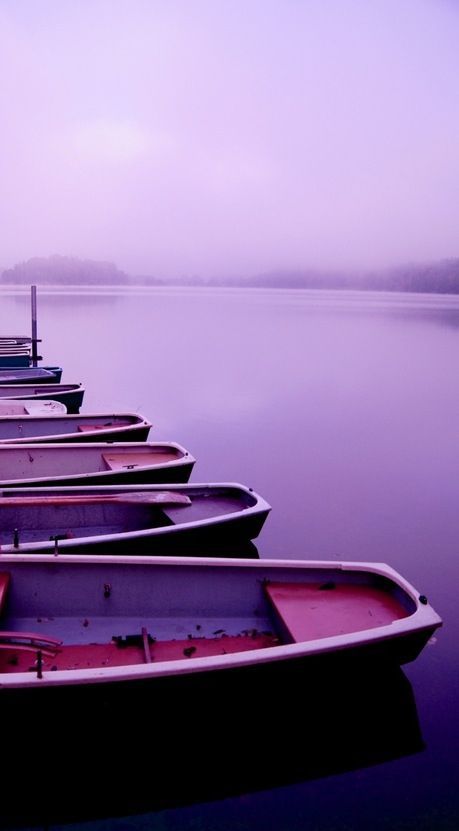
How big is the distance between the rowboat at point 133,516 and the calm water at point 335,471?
73.0 inches

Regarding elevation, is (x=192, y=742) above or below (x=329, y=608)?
below

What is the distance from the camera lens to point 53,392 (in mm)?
13195

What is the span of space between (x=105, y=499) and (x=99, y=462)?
208 centimetres

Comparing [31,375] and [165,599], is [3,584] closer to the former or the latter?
[165,599]

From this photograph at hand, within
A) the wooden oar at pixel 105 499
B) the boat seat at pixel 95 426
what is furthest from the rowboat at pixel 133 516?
the boat seat at pixel 95 426

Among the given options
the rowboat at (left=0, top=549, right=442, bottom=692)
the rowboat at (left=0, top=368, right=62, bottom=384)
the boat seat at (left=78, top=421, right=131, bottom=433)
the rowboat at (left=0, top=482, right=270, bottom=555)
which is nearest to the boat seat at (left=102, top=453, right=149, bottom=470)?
the rowboat at (left=0, top=482, right=270, bottom=555)

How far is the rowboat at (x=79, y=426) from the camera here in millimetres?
10070

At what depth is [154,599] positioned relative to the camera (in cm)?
528

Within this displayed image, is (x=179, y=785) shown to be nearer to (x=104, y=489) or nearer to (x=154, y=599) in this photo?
(x=154, y=599)

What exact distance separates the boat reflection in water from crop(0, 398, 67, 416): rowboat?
6.83m

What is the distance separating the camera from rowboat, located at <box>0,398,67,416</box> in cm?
1119

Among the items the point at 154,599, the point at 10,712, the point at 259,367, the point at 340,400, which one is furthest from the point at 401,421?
the point at 10,712

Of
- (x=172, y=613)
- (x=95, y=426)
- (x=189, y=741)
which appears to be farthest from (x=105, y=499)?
(x=95, y=426)

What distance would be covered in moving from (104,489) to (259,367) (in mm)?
23489
